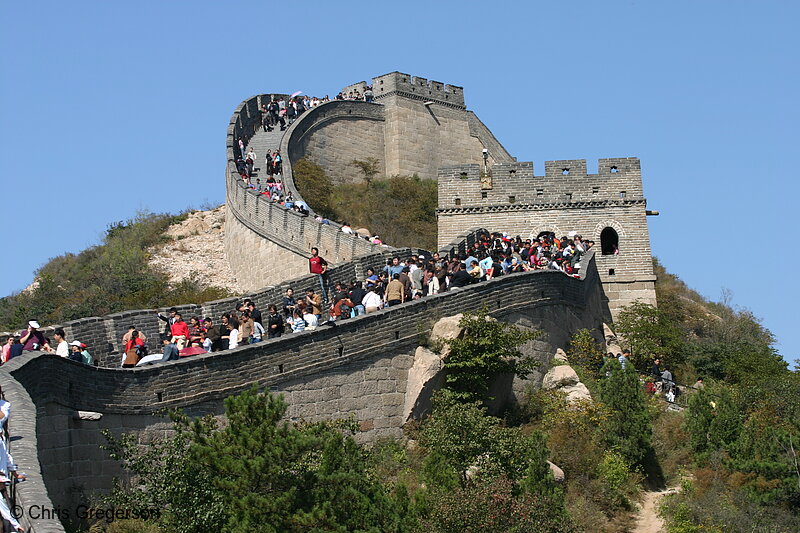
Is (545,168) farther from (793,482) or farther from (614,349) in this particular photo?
(793,482)

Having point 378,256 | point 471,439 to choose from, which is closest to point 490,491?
point 471,439

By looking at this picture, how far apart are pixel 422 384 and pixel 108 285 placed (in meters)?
18.8

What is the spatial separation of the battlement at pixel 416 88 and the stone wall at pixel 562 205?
1893 cm

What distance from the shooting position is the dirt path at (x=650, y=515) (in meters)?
22.1

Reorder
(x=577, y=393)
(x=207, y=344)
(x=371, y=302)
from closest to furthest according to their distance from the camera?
(x=207, y=344)
(x=371, y=302)
(x=577, y=393)

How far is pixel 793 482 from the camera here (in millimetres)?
22094

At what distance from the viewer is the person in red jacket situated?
22.7 meters

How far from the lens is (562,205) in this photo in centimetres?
3638

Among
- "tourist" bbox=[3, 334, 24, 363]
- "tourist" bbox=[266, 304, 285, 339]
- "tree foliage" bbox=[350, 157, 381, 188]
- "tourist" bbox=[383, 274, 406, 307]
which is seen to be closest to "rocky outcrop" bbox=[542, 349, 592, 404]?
"tourist" bbox=[383, 274, 406, 307]

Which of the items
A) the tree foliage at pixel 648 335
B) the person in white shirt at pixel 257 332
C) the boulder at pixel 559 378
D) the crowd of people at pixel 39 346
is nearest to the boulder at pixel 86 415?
the crowd of people at pixel 39 346

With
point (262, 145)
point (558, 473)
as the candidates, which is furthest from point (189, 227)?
point (558, 473)

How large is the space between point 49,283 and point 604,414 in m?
23.1

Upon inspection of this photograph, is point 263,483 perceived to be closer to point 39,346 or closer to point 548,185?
point 39,346

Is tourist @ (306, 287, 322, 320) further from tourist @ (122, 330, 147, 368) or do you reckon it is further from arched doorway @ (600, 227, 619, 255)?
arched doorway @ (600, 227, 619, 255)
